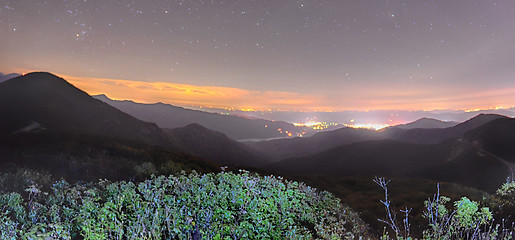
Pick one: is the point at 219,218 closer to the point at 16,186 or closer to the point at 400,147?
the point at 16,186

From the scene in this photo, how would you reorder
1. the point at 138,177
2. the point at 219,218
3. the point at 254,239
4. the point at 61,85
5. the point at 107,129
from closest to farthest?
the point at 254,239 → the point at 219,218 → the point at 138,177 → the point at 107,129 → the point at 61,85

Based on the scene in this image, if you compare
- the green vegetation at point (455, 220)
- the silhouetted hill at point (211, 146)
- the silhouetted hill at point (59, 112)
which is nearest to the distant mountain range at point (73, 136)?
the silhouetted hill at point (59, 112)

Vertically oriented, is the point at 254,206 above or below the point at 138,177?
above

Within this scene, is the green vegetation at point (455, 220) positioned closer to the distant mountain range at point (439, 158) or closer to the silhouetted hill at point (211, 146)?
the distant mountain range at point (439, 158)

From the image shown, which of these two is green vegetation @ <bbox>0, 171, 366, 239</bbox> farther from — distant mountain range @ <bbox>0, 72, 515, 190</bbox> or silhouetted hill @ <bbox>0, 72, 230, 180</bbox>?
distant mountain range @ <bbox>0, 72, 515, 190</bbox>

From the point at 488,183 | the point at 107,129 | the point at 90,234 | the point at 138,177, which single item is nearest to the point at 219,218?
the point at 90,234

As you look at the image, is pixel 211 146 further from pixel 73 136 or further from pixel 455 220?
pixel 455 220
